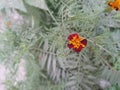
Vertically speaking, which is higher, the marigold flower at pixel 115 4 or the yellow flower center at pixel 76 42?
the marigold flower at pixel 115 4

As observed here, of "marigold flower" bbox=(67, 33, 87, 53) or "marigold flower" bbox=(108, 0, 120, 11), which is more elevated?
"marigold flower" bbox=(108, 0, 120, 11)

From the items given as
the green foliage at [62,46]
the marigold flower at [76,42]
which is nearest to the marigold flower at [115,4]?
the green foliage at [62,46]

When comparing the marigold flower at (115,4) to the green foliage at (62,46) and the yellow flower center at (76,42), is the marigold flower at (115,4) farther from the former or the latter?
the yellow flower center at (76,42)

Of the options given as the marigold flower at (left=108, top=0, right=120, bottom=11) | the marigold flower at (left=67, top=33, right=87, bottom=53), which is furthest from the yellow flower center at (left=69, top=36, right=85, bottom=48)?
the marigold flower at (left=108, top=0, right=120, bottom=11)

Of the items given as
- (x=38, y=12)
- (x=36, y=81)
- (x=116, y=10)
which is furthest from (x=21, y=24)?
(x=116, y=10)

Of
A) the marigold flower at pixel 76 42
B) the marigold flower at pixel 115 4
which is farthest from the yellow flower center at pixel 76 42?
the marigold flower at pixel 115 4

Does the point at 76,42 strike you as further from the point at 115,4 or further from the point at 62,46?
the point at 115,4

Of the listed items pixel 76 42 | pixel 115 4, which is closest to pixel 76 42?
pixel 76 42

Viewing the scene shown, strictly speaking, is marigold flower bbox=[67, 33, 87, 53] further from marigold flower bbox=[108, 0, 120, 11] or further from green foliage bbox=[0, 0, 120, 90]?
marigold flower bbox=[108, 0, 120, 11]

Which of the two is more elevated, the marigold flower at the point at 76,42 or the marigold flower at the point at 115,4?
the marigold flower at the point at 115,4
